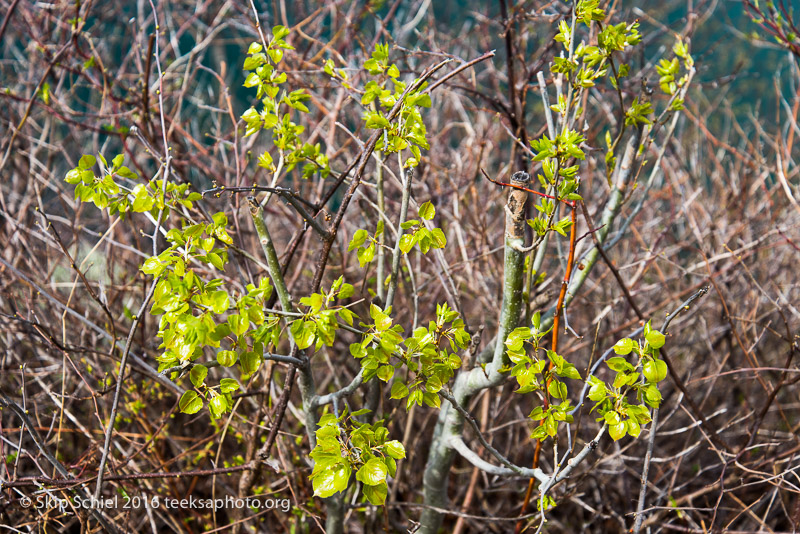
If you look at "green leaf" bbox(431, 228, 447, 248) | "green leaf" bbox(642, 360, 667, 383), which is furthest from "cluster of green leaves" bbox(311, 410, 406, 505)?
"green leaf" bbox(642, 360, 667, 383)

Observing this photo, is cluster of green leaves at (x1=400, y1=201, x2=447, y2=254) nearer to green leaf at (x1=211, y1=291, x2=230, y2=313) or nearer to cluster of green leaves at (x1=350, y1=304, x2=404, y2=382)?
cluster of green leaves at (x1=350, y1=304, x2=404, y2=382)

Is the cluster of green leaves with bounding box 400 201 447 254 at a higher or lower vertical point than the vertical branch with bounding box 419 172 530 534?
higher

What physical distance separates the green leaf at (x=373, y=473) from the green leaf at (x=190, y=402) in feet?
1.31

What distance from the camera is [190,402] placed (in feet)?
4.20

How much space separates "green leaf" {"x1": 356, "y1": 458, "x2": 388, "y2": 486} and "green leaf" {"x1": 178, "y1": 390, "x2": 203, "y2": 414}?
399mm

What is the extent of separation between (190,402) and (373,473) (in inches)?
17.9

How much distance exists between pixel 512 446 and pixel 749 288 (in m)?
1.43

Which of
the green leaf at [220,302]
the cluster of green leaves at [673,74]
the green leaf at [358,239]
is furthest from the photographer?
the cluster of green leaves at [673,74]

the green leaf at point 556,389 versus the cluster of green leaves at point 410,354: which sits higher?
the cluster of green leaves at point 410,354

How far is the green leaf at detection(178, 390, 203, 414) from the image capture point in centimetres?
126

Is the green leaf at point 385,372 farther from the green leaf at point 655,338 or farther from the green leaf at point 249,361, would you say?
the green leaf at point 655,338

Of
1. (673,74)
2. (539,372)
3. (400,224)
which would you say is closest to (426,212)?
(400,224)

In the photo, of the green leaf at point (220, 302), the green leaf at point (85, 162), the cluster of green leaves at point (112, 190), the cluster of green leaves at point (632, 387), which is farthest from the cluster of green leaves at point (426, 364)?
the green leaf at point (85, 162)

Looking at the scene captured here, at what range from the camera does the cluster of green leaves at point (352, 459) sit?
1.13 m
